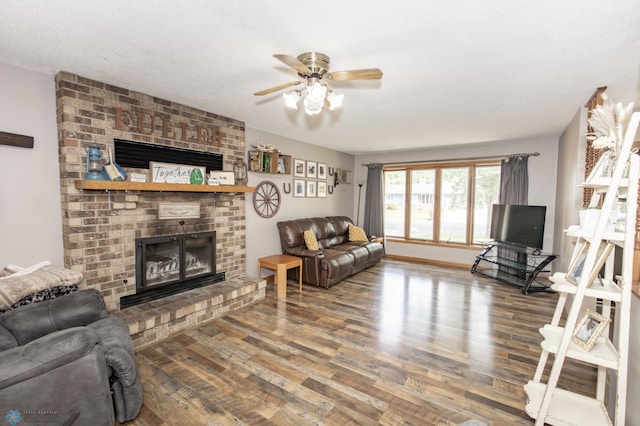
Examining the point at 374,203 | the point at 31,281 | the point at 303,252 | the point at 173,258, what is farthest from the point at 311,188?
the point at 31,281

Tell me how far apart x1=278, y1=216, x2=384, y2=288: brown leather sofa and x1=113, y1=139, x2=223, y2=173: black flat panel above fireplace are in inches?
67.5

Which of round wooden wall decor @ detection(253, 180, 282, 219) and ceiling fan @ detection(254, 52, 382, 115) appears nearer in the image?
ceiling fan @ detection(254, 52, 382, 115)

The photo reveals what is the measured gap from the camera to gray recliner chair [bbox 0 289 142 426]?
4.72 feet

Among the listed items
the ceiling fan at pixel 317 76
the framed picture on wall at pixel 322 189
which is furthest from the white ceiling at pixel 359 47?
the framed picture on wall at pixel 322 189

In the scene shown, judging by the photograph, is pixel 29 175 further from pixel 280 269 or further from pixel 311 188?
pixel 311 188

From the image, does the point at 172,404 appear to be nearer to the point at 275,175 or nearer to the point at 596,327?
the point at 596,327

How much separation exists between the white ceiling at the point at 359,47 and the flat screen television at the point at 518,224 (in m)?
1.87

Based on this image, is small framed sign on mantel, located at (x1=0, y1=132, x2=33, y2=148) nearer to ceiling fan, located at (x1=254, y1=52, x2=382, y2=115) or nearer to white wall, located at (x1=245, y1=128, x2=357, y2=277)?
ceiling fan, located at (x1=254, y1=52, x2=382, y2=115)

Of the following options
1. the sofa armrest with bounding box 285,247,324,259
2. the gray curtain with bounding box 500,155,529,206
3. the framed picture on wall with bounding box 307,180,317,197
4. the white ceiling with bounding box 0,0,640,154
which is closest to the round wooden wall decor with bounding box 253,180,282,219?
the sofa armrest with bounding box 285,247,324,259

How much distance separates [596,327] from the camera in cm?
162

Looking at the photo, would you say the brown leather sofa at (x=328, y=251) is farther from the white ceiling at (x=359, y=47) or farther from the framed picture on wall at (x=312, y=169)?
the white ceiling at (x=359, y=47)

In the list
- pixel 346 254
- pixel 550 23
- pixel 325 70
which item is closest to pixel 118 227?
pixel 325 70

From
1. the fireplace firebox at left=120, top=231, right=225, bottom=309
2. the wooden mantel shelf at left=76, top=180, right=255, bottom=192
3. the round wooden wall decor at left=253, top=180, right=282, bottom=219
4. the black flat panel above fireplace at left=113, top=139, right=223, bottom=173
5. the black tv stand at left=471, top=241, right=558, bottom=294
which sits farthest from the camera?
the round wooden wall decor at left=253, top=180, right=282, bottom=219

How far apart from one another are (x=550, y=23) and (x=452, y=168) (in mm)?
4540
